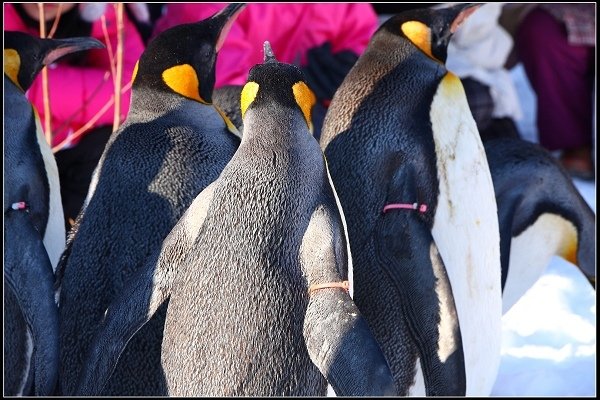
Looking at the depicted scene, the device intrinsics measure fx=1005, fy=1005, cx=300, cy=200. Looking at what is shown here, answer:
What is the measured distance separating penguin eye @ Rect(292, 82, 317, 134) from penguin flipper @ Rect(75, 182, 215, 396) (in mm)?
137

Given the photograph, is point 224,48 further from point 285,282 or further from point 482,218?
point 285,282

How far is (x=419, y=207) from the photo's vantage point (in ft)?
4.81

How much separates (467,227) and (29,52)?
0.73 metres

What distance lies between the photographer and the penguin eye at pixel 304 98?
1.16 meters

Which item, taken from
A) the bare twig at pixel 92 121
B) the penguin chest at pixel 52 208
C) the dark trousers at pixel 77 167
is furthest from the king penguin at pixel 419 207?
the dark trousers at pixel 77 167

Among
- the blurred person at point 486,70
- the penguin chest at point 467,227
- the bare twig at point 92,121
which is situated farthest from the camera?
the blurred person at point 486,70

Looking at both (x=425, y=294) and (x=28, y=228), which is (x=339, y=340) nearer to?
(x=425, y=294)

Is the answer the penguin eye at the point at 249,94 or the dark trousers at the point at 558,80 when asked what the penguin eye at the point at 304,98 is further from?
the dark trousers at the point at 558,80

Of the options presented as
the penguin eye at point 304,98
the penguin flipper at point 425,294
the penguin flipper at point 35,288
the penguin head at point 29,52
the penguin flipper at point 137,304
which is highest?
the penguin eye at point 304,98

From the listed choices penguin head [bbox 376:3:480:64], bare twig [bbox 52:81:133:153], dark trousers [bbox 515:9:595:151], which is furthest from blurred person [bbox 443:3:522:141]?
penguin head [bbox 376:3:480:64]

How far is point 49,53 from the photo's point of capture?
5.25 feet

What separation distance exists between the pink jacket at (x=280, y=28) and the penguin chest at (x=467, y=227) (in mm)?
1004

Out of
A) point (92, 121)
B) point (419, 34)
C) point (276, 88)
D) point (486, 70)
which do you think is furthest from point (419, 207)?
point (486, 70)

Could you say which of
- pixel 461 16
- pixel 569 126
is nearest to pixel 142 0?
pixel 461 16
